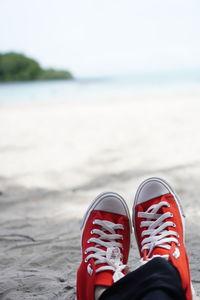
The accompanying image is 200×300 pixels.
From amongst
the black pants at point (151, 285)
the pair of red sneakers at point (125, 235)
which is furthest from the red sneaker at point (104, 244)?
the black pants at point (151, 285)

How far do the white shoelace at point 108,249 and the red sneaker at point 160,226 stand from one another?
0.09 meters

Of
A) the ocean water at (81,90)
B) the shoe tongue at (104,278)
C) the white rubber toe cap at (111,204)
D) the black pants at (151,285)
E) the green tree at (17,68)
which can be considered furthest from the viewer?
the green tree at (17,68)

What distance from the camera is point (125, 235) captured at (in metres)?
1.54

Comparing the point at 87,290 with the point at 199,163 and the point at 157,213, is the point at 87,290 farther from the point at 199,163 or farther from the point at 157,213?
the point at 199,163

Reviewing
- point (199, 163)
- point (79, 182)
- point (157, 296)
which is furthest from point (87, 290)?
point (199, 163)

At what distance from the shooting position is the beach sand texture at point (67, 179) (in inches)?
59.5

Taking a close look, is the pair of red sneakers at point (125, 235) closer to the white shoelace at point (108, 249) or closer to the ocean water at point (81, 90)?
the white shoelace at point (108, 249)

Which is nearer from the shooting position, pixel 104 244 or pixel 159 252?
pixel 159 252

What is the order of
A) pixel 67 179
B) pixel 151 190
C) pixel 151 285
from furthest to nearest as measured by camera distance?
pixel 67 179 → pixel 151 190 → pixel 151 285

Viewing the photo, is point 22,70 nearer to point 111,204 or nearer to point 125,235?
point 111,204

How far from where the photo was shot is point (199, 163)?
2822mm

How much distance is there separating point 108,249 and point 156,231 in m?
0.20

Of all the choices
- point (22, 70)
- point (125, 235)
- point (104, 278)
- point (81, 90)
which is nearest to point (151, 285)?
point (104, 278)

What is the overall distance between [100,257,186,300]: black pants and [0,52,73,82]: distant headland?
27.7 m
